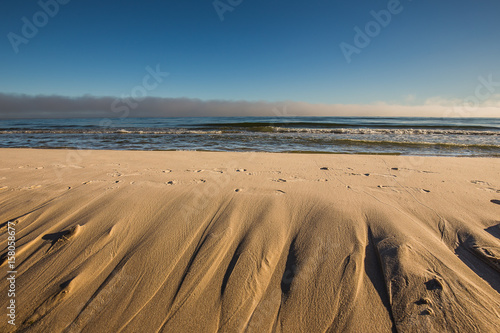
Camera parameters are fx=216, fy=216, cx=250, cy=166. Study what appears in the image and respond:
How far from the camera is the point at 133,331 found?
58.5 inches

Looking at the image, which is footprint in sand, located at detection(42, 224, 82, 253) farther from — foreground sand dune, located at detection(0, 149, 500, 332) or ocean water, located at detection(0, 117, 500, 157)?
ocean water, located at detection(0, 117, 500, 157)

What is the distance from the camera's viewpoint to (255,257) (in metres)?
1.93

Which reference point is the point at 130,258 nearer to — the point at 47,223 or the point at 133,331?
the point at 133,331

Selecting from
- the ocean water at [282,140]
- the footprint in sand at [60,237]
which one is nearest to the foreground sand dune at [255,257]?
the footprint in sand at [60,237]

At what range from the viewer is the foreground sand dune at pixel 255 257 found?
4.92ft

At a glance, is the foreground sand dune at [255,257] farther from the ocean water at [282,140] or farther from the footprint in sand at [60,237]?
the ocean water at [282,140]

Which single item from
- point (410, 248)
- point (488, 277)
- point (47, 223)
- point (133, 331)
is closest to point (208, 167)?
point (47, 223)

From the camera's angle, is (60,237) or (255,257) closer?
(255,257)

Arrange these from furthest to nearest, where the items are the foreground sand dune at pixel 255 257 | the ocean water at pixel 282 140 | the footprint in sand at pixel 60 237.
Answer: the ocean water at pixel 282 140 < the footprint in sand at pixel 60 237 < the foreground sand dune at pixel 255 257

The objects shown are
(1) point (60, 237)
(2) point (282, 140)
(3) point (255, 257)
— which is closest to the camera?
(3) point (255, 257)

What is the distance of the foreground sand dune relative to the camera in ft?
4.92

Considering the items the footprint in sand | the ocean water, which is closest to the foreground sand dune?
the footprint in sand

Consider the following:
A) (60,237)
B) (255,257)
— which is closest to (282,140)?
(255,257)

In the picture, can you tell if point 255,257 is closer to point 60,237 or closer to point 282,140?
point 60,237
